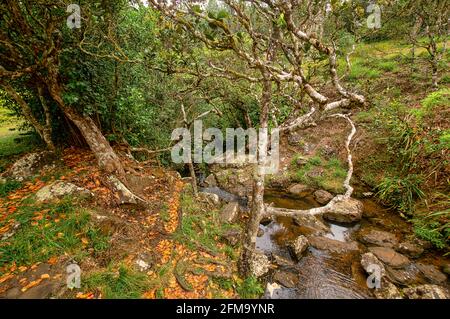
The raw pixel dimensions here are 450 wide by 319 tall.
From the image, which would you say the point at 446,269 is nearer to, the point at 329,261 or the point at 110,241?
the point at 329,261

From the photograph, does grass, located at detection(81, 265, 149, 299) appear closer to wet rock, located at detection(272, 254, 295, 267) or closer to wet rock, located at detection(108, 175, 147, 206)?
wet rock, located at detection(108, 175, 147, 206)

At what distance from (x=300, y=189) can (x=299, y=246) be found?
12.8ft

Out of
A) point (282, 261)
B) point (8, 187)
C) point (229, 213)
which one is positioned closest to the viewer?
point (8, 187)

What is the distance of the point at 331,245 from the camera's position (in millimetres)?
7195

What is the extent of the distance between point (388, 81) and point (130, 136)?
48.4ft

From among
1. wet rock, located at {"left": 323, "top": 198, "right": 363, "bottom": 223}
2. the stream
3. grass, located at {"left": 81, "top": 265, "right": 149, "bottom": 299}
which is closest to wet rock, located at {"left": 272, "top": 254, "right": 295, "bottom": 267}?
the stream

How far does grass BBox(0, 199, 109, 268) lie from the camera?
15.1 ft

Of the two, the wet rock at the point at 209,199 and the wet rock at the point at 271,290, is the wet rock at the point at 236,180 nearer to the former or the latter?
the wet rock at the point at 209,199

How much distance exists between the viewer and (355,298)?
551cm

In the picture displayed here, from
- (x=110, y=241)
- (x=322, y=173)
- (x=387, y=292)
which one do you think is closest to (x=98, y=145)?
(x=110, y=241)

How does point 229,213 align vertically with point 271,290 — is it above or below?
above

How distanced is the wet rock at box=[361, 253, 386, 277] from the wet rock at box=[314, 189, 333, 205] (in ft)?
10.2

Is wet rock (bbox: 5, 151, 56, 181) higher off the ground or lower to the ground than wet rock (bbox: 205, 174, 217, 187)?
higher
